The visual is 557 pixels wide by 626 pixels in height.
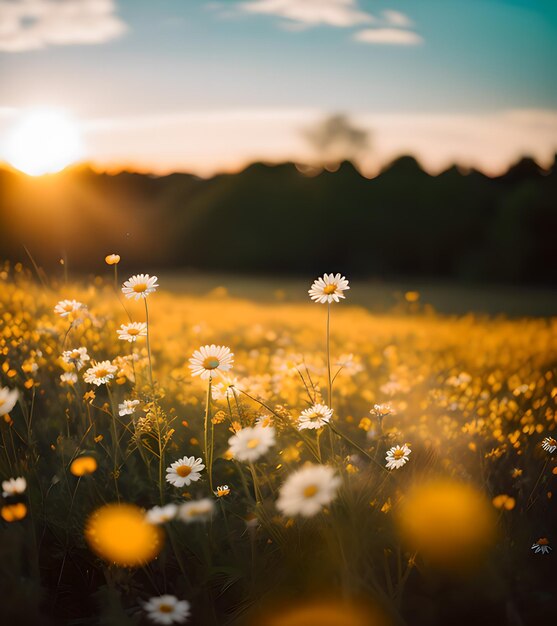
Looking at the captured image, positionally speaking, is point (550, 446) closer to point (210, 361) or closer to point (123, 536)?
point (210, 361)

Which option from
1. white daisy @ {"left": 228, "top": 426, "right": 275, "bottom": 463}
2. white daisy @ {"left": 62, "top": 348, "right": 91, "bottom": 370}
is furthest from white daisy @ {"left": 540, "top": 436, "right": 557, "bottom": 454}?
white daisy @ {"left": 62, "top": 348, "right": 91, "bottom": 370}

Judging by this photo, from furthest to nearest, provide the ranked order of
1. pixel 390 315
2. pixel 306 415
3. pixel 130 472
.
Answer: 1. pixel 390 315
2. pixel 130 472
3. pixel 306 415

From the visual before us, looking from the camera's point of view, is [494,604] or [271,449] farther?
[271,449]

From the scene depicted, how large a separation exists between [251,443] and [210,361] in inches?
17.7

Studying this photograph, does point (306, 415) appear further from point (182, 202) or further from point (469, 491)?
point (182, 202)

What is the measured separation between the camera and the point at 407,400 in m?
4.10

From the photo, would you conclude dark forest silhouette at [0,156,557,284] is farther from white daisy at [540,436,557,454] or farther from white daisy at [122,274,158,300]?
white daisy at [540,436,557,454]

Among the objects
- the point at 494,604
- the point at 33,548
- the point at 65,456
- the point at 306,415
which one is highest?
the point at 306,415

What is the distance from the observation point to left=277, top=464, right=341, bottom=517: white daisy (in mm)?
1547

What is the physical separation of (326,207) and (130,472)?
70.3 ft

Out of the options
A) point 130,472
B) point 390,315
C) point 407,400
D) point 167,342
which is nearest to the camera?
point 130,472

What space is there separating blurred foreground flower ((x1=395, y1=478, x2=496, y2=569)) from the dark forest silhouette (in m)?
→ 16.7

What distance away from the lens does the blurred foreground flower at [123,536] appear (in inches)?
83.5

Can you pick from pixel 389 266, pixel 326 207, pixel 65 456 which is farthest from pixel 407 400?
pixel 326 207
